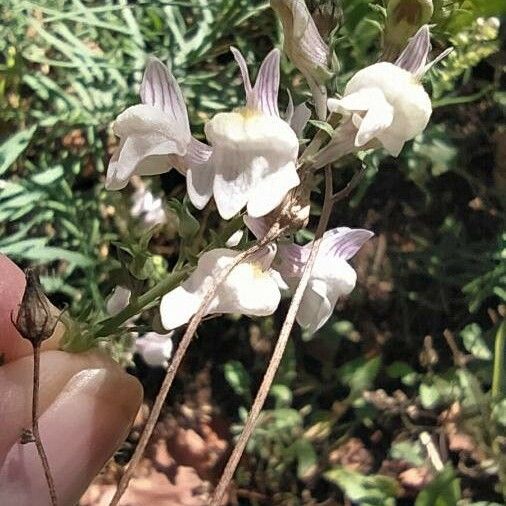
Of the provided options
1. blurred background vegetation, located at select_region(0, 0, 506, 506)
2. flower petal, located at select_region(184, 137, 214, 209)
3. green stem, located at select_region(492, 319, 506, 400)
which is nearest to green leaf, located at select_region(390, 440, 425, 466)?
blurred background vegetation, located at select_region(0, 0, 506, 506)

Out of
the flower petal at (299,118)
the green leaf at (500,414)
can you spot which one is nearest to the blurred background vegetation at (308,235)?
the green leaf at (500,414)

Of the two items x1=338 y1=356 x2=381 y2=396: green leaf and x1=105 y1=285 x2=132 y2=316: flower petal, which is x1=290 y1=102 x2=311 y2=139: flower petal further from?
x1=338 y1=356 x2=381 y2=396: green leaf

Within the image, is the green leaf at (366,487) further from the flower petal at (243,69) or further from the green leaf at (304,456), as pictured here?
the flower petal at (243,69)

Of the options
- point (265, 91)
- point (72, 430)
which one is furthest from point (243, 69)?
point (72, 430)

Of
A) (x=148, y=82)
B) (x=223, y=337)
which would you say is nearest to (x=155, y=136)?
(x=148, y=82)

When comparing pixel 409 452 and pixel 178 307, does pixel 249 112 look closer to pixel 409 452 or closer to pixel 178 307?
pixel 178 307

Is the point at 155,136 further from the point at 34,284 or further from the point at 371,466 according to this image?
the point at 371,466
